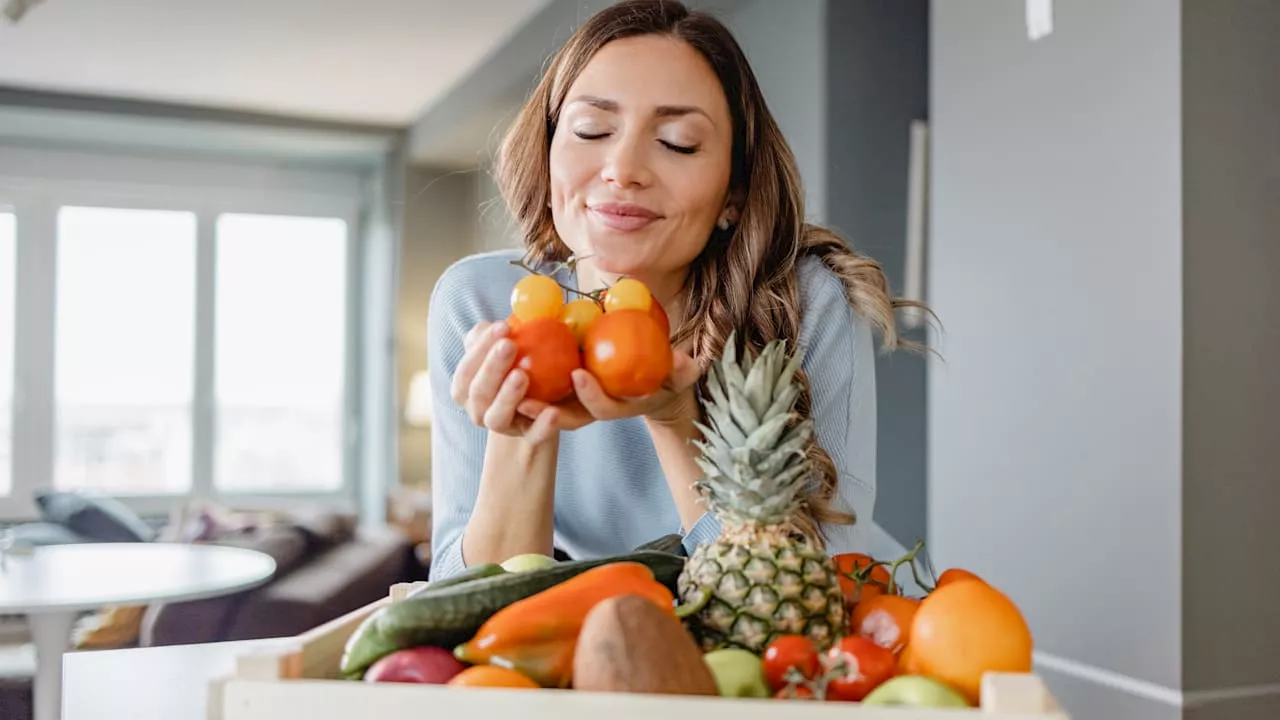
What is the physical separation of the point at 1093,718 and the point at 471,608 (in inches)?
85.0

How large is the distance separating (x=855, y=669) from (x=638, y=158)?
0.68 metres

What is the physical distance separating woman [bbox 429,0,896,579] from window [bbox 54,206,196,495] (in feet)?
23.4

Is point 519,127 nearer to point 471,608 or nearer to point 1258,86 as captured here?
point 471,608

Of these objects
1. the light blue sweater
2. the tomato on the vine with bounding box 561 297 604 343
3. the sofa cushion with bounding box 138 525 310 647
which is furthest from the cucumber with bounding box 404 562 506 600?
the sofa cushion with bounding box 138 525 310 647

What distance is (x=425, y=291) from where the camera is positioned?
803 centimetres

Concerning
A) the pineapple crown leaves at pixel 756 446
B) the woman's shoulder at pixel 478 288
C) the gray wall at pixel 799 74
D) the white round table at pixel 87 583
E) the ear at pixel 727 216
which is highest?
the gray wall at pixel 799 74

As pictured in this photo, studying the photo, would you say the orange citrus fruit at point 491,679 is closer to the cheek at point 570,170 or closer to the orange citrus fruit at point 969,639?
the orange citrus fruit at point 969,639

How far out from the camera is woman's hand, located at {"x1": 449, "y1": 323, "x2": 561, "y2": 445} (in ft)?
3.14

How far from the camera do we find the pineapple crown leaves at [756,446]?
0.88 metres

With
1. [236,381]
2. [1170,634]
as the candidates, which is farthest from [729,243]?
[236,381]

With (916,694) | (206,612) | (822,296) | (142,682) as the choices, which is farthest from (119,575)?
(916,694)

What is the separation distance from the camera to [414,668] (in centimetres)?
74

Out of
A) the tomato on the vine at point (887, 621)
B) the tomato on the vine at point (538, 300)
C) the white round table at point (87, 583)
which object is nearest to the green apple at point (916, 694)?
the tomato on the vine at point (887, 621)

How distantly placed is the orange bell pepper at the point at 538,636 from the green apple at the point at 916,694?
152 mm
